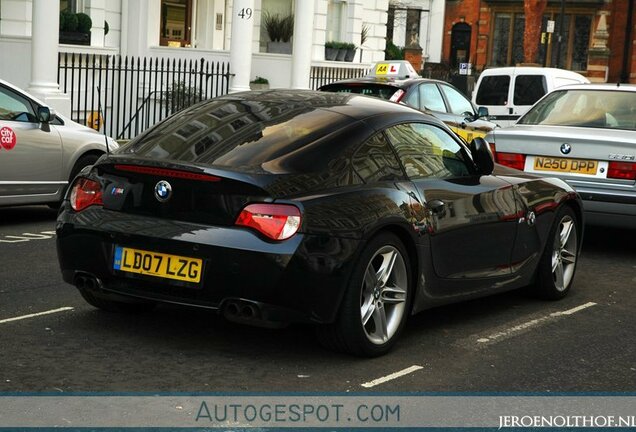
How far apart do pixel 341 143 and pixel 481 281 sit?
155cm

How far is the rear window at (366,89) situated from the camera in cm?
1481

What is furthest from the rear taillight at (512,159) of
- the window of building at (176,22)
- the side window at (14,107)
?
the window of building at (176,22)

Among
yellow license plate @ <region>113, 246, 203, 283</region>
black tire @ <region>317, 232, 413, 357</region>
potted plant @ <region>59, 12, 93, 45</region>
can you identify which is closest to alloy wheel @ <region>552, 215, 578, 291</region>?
black tire @ <region>317, 232, 413, 357</region>

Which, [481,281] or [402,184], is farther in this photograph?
[481,281]

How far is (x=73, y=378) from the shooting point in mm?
5832

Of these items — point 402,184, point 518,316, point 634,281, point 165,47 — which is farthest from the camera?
point 165,47

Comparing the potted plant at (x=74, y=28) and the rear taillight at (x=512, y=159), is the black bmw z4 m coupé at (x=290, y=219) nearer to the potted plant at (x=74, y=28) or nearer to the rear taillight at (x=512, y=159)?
the rear taillight at (x=512, y=159)

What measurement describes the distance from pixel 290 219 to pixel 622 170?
17.5 ft

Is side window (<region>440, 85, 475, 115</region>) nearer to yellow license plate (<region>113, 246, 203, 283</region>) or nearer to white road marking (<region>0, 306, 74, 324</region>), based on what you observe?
white road marking (<region>0, 306, 74, 324</region>)

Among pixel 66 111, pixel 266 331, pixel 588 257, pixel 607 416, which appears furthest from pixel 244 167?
pixel 66 111

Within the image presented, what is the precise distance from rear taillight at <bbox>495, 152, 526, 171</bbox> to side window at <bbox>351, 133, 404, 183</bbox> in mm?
4206

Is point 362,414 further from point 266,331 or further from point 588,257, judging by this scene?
point 588,257

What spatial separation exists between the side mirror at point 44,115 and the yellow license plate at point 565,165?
4913 mm

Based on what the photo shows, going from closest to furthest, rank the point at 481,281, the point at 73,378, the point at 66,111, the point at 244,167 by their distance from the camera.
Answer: the point at 73,378, the point at 244,167, the point at 481,281, the point at 66,111
